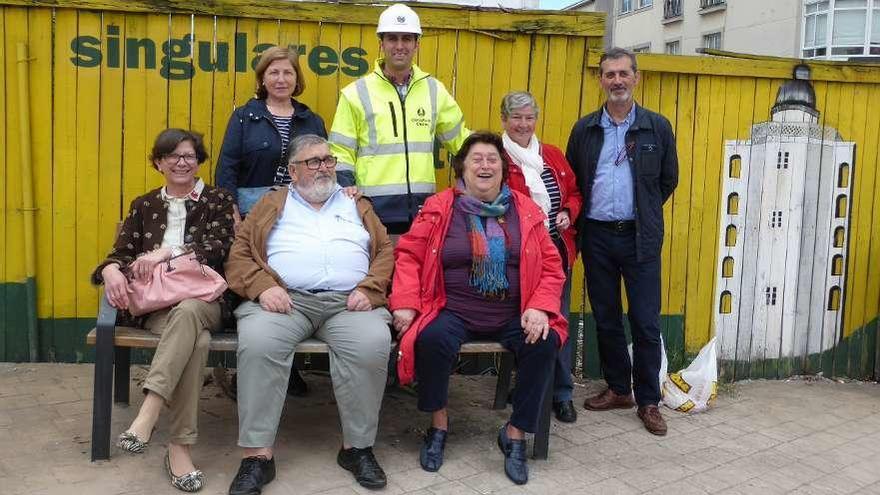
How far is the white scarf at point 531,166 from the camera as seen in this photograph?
3963 mm

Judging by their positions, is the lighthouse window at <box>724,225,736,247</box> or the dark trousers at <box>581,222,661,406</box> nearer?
the dark trousers at <box>581,222,661,406</box>

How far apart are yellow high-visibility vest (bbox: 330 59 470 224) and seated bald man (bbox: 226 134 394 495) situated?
0.75 feet

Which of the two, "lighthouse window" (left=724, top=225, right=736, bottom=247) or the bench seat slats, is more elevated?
"lighthouse window" (left=724, top=225, right=736, bottom=247)

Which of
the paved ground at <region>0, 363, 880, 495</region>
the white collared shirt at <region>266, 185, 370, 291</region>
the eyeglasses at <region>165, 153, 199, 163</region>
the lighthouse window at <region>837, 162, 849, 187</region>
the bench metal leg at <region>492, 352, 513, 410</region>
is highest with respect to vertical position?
the lighthouse window at <region>837, 162, 849, 187</region>

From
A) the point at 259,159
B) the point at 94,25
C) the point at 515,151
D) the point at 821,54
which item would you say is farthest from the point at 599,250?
the point at 821,54

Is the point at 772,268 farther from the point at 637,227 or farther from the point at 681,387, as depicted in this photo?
the point at 637,227

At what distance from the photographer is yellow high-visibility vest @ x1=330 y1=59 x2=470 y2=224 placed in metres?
3.94

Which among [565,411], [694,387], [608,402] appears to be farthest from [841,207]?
A: [565,411]

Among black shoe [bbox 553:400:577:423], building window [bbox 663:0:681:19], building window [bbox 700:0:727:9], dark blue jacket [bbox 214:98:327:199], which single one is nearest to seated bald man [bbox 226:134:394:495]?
dark blue jacket [bbox 214:98:327:199]

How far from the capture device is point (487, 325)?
3.66 meters

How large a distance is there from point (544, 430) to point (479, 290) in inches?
29.4

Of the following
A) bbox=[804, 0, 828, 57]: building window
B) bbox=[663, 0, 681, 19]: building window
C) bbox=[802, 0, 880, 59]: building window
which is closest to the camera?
bbox=[802, 0, 880, 59]: building window

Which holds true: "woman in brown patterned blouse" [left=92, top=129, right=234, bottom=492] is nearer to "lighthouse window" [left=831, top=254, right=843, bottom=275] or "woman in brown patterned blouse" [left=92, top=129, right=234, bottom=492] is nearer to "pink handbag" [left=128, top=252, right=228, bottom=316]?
"pink handbag" [left=128, top=252, right=228, bottom=316]

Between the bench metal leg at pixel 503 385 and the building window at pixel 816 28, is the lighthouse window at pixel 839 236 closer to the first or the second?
the bench metal leg at pixel 503 385
